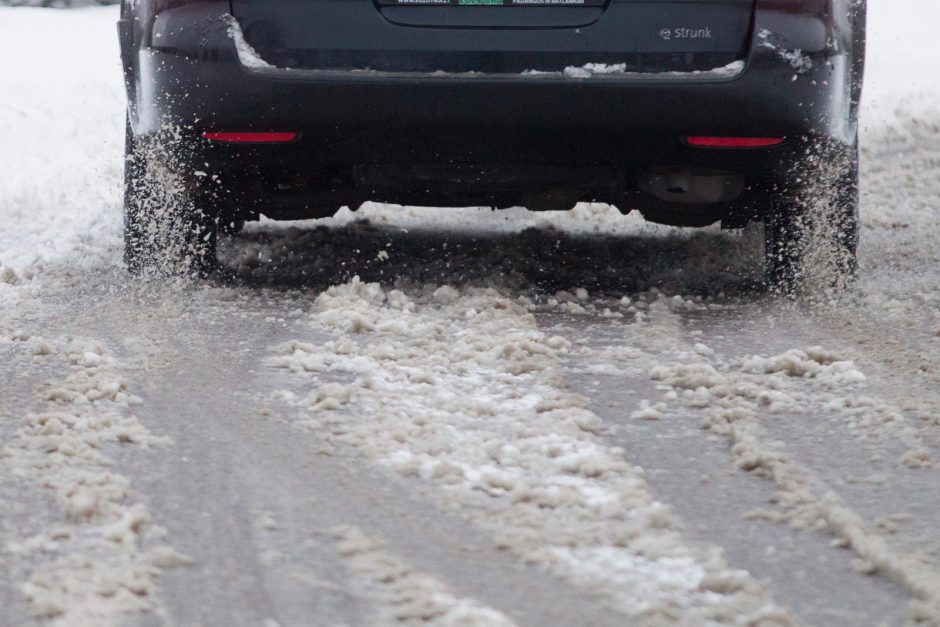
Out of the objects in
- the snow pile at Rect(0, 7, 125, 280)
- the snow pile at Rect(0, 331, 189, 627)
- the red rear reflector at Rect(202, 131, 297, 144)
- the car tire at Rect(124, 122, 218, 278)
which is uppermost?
the red rear reflector at Rect(202, 131, 297, 144)

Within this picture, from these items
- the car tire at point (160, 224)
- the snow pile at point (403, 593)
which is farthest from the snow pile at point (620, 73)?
the snow pile at point (403, 593)

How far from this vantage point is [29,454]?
7.63ft

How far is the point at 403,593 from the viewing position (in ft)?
5.80

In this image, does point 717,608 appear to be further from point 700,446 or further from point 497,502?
point 700,446

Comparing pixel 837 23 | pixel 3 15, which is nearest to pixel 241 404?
pixel 837 23

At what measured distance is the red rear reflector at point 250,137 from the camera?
3.60m

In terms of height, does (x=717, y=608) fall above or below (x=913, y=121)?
above

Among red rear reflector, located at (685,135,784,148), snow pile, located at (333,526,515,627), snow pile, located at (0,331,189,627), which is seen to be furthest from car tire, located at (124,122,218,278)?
snow pile, located at (333,526,515,627)

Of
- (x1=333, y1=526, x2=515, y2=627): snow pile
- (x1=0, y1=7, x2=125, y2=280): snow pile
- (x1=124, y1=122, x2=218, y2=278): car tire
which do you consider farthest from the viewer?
(x1=0, y1=7, x2=125, y2=280): snow pile

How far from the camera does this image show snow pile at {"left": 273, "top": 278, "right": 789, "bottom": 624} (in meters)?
1.85

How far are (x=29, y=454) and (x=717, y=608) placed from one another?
4.23ft

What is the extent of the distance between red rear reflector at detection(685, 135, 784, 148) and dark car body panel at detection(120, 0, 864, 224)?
0.03m

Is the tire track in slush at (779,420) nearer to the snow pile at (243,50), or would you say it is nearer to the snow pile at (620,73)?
the snow pile at (620,73)

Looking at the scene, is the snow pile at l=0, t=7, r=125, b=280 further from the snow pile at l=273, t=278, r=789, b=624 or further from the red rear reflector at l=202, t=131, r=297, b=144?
the snow pile at l=273, t=278, r=789, b=624
